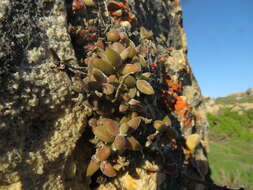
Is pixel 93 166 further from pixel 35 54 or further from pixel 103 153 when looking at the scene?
pixel 35 54

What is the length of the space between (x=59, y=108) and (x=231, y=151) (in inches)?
278

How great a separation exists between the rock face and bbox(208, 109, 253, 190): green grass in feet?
8.28

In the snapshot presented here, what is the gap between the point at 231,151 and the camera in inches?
298

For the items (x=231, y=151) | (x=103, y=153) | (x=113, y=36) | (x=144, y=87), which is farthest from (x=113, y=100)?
(x=231, y=151)

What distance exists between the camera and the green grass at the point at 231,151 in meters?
4.55

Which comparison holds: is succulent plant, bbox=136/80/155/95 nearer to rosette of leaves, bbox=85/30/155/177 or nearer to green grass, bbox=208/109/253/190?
rosette of leaves, bbox=85/30/155/177

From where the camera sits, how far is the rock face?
1354mm

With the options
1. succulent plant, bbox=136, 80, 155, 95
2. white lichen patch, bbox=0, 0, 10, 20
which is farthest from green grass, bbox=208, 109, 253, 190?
white lichen patch, bbox=0, 0, 10, 20

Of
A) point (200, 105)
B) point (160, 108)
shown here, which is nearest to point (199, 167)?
point (160, 108)

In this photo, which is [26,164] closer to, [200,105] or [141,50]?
[141,50]

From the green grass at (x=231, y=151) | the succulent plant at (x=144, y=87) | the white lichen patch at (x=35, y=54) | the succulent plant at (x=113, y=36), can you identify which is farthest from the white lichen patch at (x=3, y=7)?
the green grass at (x=231, y=151)

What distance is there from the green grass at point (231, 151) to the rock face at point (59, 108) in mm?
2524

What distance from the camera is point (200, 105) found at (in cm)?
328

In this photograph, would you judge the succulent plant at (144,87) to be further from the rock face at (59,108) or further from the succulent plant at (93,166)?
the succulent plant at (93,166)
